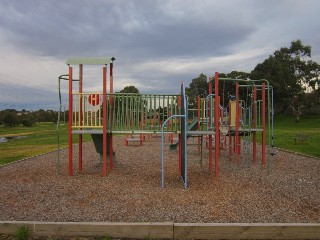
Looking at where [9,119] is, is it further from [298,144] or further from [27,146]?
[298,144]

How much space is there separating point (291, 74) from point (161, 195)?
48978 mm

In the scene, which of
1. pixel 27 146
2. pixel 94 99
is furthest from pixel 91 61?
pixel 27 146

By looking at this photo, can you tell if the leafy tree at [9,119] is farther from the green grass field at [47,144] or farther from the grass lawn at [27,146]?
the grass lawn at [27,146]

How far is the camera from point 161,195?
21.8ft

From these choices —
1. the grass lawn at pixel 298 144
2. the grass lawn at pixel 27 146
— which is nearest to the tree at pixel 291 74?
the grass lawn at pixel 298 144

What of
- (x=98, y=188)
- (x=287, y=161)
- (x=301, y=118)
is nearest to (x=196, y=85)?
(x=301, y=118)

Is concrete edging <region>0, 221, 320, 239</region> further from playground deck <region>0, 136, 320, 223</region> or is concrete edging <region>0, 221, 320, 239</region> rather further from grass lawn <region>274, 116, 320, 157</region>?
grass lawn <region>274, 116, 320, 157</region>

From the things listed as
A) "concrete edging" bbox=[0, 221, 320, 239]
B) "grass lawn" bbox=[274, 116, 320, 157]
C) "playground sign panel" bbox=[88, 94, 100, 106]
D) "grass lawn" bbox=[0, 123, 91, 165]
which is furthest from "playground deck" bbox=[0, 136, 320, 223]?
"grass lawn" bbox=[274, 116, 320, 157]

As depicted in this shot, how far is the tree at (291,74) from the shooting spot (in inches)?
1956

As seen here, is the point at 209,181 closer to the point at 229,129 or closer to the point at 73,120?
the point at 229,129

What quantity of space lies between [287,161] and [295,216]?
21.3ft

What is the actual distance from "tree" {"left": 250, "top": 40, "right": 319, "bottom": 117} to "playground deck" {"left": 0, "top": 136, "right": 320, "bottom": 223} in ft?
138

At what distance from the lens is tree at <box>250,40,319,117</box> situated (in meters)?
49.7

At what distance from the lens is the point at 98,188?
7.36m
